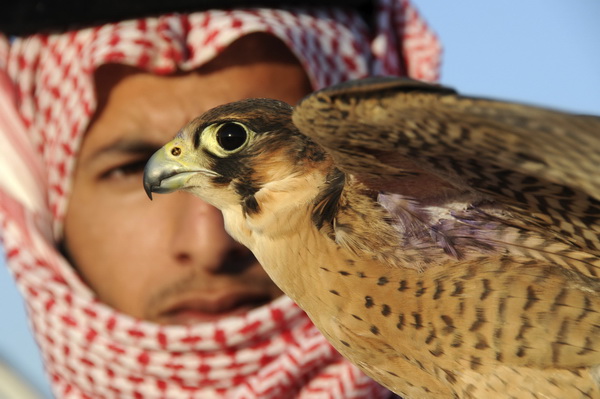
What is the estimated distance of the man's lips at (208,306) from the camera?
7.00 feet

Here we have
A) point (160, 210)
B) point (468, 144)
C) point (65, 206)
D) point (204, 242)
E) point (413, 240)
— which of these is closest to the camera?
point (468, 144)

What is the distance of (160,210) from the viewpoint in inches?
88.1

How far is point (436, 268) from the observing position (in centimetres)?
106

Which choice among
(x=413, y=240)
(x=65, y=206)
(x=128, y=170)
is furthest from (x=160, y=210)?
(x=413, y=240)

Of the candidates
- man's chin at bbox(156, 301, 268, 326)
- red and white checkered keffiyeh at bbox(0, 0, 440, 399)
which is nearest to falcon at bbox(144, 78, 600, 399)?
red and white checkered keffiyeh at bbox(0, 0, 440, 399)

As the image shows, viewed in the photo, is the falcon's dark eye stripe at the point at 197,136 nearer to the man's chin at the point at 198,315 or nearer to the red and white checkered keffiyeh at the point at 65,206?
the red and white checkered keffiyeh at the point at 65,206

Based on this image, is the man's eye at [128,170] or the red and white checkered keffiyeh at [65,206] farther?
the man's eye at [128,170]

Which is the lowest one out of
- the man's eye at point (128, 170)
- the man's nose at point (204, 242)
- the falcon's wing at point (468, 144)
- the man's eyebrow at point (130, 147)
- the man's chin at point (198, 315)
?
the man's chin at point (198, 315)

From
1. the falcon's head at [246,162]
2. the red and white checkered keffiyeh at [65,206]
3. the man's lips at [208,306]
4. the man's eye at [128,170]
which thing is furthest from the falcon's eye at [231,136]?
the man's eye at [128,170]

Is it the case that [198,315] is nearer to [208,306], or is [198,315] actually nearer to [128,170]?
[208,306]

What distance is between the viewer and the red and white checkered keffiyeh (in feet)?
6.77

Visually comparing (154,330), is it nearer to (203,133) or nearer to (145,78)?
(145,78)

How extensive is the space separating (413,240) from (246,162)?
0.27 m

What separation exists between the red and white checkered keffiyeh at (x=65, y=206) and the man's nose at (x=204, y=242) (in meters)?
0.17
